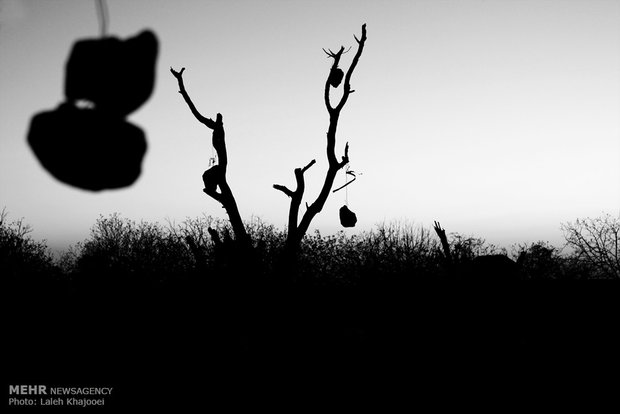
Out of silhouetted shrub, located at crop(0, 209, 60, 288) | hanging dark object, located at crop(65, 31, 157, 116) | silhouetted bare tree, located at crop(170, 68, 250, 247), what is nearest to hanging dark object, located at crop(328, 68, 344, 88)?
silhouetted bare tree, located at crop(170, 68, 250, 247)

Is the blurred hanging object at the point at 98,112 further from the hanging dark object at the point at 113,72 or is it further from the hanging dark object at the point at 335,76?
the hanging dark object at the point at 335,76

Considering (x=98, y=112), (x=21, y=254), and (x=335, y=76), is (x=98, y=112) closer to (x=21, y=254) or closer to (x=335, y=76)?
(x=335, y=76)

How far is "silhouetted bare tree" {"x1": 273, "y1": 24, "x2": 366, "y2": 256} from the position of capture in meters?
7.90

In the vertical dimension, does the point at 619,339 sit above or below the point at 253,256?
below

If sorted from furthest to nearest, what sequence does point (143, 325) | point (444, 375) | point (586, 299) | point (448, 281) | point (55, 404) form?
point (143, 325) → point (448, 281) → point (586, 299) → point (444, 375) → point (55, 404)

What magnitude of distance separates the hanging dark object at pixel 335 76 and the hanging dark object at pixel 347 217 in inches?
117

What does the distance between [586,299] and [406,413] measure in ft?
14.7

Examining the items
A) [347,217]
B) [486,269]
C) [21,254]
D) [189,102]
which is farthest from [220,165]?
[21,254]

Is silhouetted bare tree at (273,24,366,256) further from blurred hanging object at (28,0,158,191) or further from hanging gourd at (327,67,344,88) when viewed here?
blurred hanging object at (28,0,158,191)

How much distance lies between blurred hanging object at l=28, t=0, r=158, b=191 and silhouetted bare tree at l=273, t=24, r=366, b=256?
6500mm

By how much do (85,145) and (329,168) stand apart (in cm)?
712

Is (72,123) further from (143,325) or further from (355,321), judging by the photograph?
(143,325)

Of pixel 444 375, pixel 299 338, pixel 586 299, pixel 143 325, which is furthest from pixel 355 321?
pixel 143 325

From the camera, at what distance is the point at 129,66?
1253 millimetres
